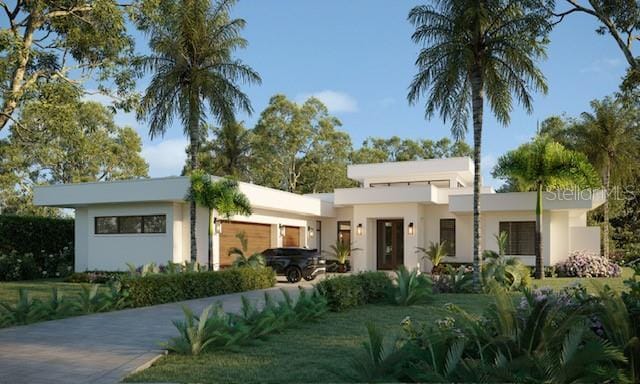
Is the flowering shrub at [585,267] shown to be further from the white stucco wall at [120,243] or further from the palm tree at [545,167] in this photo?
the white stucco wall at [120,243]

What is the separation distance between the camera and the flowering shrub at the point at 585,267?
2348cm

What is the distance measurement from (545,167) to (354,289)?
40.3ft

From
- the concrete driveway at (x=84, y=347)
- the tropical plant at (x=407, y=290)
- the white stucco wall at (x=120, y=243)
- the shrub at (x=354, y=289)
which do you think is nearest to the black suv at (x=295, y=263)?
the white stucco wall at (x=120, y=243)

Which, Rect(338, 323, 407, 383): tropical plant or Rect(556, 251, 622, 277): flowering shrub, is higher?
Rect(338, 323, 407, 383): tropical plant

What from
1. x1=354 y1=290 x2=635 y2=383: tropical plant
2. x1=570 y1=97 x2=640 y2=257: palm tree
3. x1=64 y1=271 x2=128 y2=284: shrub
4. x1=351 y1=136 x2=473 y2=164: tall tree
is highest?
x1=351 y1=136 x2=473 y2=164: tall tree

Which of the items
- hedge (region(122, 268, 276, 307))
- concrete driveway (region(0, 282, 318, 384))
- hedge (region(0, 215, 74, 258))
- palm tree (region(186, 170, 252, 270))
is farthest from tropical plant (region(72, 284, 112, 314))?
→ hedge (region(0, 215, 74, 258))

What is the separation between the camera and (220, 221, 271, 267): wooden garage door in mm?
23125

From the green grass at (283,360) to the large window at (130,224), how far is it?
13433 millimetres

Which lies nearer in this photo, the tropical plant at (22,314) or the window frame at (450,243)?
the tropical plant at (22,314)

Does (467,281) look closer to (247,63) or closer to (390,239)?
(247,63)

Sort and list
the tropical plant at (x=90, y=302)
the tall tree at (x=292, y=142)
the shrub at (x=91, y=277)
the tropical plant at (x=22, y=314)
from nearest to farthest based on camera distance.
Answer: the tropical plant at (x=22, y=314) → the tropical plant at (x=90, y=302) → the shrub at (x=91, y=277) → the tall tree at (x=292, y=142)

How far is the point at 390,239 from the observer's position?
93.8ft

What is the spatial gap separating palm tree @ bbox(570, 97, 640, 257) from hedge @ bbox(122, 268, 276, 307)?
19372 millimetres

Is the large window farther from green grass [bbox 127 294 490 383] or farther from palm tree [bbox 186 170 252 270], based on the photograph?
green grass [bbox 127 294 490 383]
